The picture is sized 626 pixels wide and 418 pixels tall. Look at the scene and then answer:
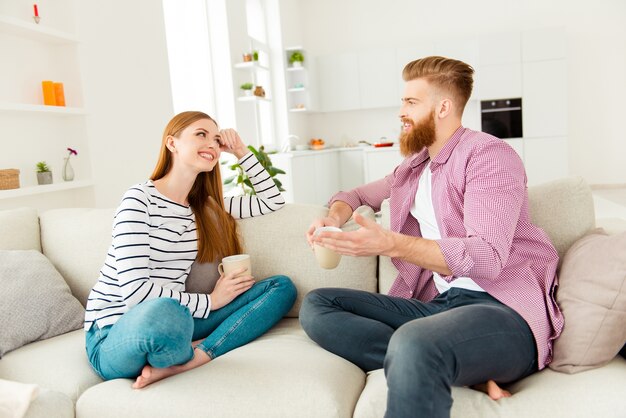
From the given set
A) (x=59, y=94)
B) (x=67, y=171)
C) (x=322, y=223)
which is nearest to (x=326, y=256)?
(x=322, y=223)

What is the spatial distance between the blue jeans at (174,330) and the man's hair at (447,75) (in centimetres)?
79

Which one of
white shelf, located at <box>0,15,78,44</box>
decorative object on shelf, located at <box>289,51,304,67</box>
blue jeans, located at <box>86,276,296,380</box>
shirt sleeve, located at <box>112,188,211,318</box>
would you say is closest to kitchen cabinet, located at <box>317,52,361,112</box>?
decorative object on shelf, located at <box>289,51,304,67</box>

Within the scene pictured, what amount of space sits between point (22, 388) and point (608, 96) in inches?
313

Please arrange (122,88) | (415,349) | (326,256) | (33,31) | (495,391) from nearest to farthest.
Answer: (415,349) < (495,391) < (326,256) < (33,31) < (122,88)

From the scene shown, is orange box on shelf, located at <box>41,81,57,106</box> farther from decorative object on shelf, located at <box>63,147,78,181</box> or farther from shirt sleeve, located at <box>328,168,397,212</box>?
shirt sleeve, located at <box>328,168,397,212</box>

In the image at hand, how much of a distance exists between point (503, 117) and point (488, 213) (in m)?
6.08

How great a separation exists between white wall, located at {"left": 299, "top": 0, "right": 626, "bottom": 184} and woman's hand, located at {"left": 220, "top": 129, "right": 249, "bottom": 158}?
20.0ft

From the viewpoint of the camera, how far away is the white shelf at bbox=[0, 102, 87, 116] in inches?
105

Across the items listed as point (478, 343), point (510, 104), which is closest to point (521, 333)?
point (478, 343)

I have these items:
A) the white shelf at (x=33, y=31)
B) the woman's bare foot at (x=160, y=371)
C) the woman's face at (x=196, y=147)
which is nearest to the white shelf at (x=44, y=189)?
the white shelf at (x=33, y=31)

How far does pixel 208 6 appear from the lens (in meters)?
5.32

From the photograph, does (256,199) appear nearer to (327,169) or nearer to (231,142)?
(231,142)

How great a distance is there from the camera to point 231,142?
1.95 meters

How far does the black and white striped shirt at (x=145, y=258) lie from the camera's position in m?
1.52
